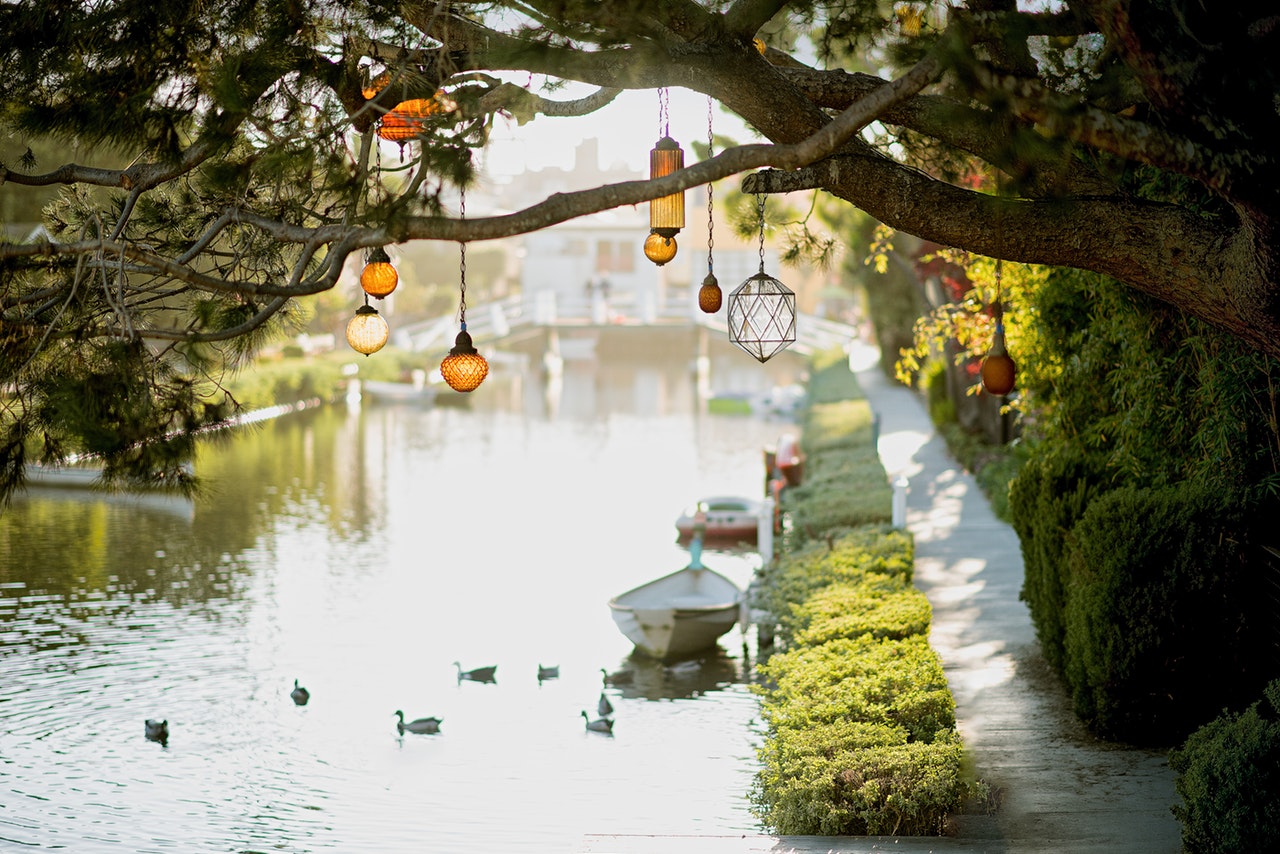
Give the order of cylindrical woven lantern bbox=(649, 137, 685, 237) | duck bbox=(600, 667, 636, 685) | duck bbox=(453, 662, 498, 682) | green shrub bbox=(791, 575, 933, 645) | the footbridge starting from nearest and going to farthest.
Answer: cylindrical woven lantern bbox=(649, 137, 685, 237) → green shrub bbox=(791, 575, 933, 645) → duck bbox=(453, 662, 498, 682) → duck bbox=(600, 667, 636, 685) → the footbridge

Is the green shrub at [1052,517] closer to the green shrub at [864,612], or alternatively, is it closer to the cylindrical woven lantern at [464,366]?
the green shrub at [864,612]

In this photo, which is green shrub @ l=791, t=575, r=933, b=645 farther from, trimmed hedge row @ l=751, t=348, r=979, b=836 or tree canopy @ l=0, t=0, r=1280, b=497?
tree canopy @ l=0, t=0, r=1280, b=497

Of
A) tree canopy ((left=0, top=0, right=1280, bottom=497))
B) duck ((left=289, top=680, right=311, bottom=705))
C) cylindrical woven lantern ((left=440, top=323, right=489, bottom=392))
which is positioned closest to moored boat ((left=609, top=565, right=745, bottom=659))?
duck ((left=289, top=680, right=311, bottom=705))

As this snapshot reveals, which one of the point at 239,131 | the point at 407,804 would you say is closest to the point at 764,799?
the point at 407,804

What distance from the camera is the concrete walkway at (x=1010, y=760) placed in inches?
296

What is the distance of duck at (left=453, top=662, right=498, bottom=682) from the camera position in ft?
45.5

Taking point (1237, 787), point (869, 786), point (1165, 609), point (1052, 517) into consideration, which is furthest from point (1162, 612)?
point (1237, 787)

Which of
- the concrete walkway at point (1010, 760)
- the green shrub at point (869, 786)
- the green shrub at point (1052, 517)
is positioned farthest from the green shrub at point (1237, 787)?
the green shrub at point (1052, 517)

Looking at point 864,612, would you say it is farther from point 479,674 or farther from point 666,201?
point 479,674

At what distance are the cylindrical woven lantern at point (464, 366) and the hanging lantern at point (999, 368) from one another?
139 inches

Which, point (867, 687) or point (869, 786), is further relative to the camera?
point (867, 687)

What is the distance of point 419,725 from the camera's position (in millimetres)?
12203

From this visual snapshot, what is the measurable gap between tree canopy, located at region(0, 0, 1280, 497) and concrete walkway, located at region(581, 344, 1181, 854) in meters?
2.84

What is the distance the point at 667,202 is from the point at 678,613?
631 cm
